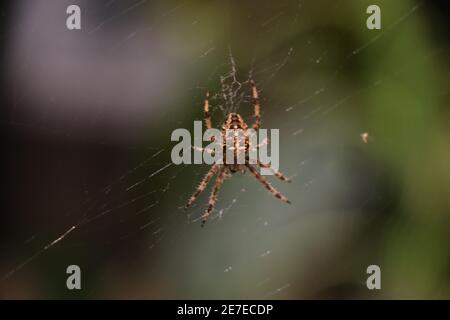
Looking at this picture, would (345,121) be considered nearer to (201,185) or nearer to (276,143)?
(276,143)

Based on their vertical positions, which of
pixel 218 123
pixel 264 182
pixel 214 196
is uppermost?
pixel 218 123

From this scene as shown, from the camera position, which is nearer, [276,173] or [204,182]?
[204,182]

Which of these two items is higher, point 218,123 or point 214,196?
point 218,123

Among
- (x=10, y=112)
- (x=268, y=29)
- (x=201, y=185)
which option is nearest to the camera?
(x=201, y=185)

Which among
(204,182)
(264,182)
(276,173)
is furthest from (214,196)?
(276,173)

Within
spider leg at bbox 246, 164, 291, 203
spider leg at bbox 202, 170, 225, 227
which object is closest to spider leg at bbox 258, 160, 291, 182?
spider leg at bbox 246, 164, 291, 203

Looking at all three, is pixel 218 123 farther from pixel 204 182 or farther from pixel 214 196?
pixel 214 196

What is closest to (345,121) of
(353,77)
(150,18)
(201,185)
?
(353,77)

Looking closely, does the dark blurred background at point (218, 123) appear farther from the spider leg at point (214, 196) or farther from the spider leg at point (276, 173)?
the spider leg at point (276, 173)
